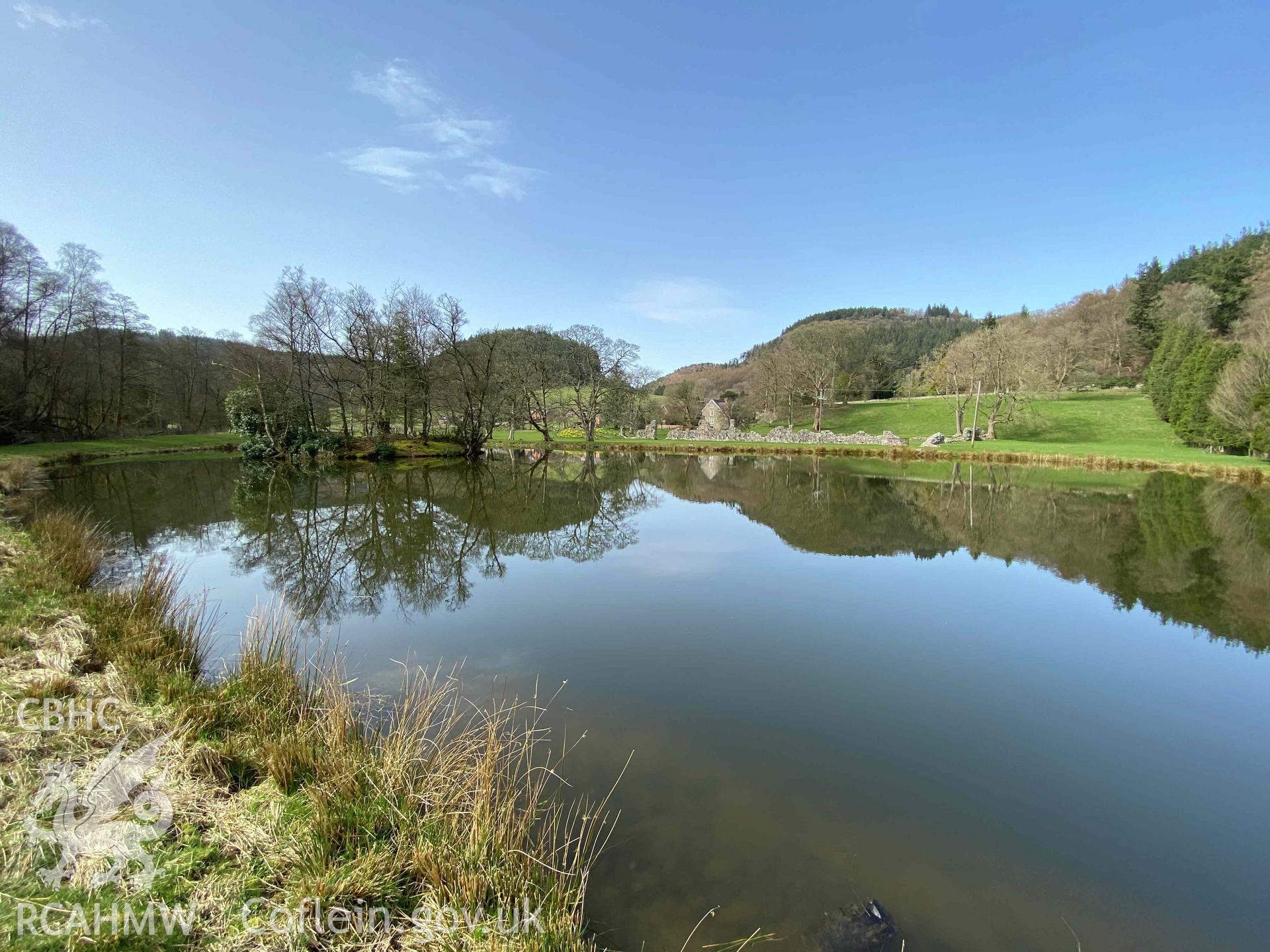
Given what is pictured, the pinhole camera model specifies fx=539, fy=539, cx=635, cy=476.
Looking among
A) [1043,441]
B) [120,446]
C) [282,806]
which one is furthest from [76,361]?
[1043,441]

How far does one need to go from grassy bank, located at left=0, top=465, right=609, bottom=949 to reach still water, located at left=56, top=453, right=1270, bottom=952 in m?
0.60

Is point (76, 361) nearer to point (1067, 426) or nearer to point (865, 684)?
point (865, 684)

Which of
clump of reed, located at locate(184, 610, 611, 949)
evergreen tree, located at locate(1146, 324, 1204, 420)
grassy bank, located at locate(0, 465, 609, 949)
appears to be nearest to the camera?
grassy bank, located at locate(0, 465, 609, 949)

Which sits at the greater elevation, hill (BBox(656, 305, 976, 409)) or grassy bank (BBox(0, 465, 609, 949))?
hill (BBox(656, 305, 976, 409))

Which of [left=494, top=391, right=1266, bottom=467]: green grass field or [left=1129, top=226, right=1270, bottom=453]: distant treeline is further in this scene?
→ [left=494, top=391, right=1266, bottom=467]: green grass field

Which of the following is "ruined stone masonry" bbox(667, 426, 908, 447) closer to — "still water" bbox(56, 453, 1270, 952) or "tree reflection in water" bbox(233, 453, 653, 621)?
"tree reflection in water" bbox(233, 453, 653, 621)

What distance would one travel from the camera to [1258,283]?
1665 inches

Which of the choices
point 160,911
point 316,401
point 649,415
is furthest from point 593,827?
point 649,415

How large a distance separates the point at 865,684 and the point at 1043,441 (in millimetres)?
42223

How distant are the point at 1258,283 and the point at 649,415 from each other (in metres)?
50.9

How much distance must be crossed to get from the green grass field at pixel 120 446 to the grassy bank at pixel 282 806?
2633cm

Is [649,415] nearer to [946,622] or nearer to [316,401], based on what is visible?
[316,401]

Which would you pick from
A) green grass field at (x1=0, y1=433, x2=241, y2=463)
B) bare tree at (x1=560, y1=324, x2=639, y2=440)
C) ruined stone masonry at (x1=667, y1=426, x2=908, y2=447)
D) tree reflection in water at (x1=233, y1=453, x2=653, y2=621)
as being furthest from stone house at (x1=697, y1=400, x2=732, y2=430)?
green grass field at (x1=0, y1=433, x2=241, y2=463)

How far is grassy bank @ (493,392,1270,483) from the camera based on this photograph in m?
26.6
